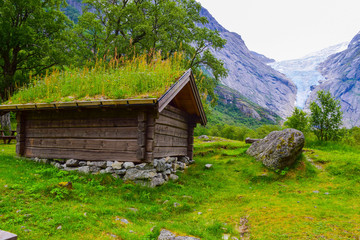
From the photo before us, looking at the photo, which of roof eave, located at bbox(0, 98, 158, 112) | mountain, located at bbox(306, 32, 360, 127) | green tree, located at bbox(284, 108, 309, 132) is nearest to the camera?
roof eave, located at bbox(0, 98, 158, 112)

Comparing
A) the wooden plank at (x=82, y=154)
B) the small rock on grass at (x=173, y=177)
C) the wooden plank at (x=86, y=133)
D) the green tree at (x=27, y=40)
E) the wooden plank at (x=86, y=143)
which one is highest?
the green tree at (x=27, y=40)

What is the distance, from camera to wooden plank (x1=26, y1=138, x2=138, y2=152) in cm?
918

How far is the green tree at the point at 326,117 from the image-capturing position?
17141 millimetres

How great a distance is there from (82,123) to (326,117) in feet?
54.9

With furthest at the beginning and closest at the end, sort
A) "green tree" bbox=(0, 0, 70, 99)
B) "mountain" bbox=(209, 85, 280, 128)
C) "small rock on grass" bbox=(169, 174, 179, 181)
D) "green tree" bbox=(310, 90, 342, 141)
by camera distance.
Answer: "mountain" bbox=(209, 85, 280, 128)
"green tree" bbox=(0, 0, 70, 99)
"green tree" bbox=(310, 90, 342, 141)
"small rock on grass" bbox=(169, 174, 179, 181)

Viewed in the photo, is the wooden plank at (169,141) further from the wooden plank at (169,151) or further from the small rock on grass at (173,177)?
the small rock on grass at (173,177)

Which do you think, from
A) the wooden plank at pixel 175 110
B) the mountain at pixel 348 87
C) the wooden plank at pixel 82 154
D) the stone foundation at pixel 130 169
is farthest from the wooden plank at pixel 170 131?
the mountain at pixel 348 87

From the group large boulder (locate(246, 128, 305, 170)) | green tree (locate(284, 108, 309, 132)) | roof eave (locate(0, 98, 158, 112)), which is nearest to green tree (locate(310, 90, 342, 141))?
green tree (locate(284, 108, 309, 132))

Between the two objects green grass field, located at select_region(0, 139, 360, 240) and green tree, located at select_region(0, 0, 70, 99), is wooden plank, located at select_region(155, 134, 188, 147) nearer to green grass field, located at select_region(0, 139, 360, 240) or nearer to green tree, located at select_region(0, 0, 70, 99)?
green grass field, located at select_region(0, 139, 360, 240)

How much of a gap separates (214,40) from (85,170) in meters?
21.3

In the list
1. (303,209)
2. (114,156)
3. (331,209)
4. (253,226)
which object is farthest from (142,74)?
(331,209)

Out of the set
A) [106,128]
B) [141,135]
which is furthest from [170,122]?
[106,128]

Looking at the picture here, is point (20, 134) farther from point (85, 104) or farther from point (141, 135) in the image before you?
point (141, 135)

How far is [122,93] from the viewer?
29.5 ft
